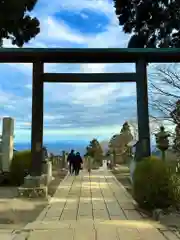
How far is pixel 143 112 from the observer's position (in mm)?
12461

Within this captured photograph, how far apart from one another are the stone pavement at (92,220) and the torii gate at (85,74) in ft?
5.93

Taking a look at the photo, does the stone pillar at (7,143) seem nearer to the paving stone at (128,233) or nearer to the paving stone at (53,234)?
the paving stone at (53,234)

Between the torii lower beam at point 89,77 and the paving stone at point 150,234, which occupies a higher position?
the torii lower beam at point 89,77

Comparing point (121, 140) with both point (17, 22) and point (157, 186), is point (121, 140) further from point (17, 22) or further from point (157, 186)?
point (157, 186)

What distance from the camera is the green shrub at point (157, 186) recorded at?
913cm

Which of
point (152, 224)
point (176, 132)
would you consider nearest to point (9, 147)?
point (176, 132)

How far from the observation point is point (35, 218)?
342 inches

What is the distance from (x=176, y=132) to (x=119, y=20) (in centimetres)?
670

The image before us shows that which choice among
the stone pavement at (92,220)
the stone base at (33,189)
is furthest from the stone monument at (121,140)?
the stone base at (33,189)

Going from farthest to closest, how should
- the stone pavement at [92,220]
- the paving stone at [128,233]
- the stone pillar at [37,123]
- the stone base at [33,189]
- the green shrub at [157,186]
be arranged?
the stone pillar at [37,123], the stone base at [33,189], the green shrub at [157,186], the stone pavement at [92,220], the paving stone at [128,233]

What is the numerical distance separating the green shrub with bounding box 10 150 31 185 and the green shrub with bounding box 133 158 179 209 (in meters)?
7.57

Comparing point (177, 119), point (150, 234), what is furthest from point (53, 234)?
point (177, 119)

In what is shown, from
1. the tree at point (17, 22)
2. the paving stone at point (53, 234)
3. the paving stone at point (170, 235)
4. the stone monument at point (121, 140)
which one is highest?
the tree at point (17, 22)

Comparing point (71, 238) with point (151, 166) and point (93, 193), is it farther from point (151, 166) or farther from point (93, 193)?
point (93, 193)
